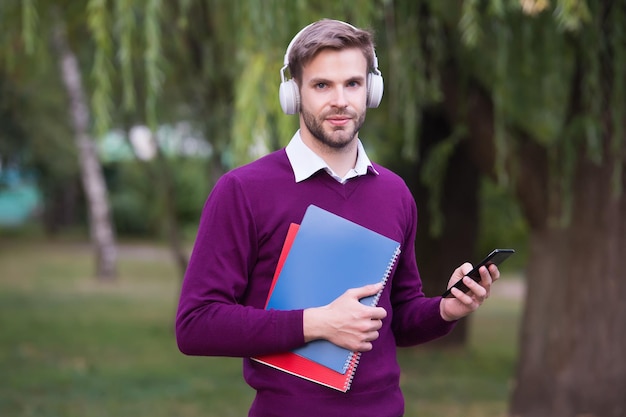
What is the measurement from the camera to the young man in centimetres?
210

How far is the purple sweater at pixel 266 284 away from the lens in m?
2.10

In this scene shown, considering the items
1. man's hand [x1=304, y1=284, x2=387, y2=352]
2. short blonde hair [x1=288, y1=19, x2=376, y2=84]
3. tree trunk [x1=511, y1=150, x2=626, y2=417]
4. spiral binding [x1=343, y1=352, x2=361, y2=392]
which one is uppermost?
short blonde hair [x1=288, y1=19, x2=376, y2=84]

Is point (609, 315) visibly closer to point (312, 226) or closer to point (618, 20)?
point (618, 20)

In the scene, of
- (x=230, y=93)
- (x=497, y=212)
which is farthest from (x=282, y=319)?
(x=497, y=212)

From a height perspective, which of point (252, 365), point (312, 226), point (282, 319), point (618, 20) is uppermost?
point (618, 20)

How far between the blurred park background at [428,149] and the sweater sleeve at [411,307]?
222 cm

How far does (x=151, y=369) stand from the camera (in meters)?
10.1

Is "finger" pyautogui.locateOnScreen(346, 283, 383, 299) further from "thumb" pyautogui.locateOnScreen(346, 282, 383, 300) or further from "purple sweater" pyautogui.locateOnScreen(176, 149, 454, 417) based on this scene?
"purple sweater" pyautogui.locateOnScreen(176, 149, 454, 417)

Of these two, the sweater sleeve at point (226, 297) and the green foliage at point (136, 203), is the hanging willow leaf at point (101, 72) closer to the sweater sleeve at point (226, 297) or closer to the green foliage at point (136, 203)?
the sweater sleeve at point (226, 297)

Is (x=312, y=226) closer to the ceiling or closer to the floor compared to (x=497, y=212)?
closer to the ceiling

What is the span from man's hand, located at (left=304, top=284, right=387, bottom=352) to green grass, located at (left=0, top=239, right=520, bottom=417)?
226 inches

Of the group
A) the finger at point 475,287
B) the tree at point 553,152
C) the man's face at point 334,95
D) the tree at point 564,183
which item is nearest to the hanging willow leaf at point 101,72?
the tree at point 553,152

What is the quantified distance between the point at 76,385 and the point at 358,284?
7256mm

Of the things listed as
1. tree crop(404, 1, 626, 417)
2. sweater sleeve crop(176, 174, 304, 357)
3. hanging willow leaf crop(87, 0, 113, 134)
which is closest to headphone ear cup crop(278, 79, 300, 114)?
sweater sleeve crop(176, 174, 304, 357)
